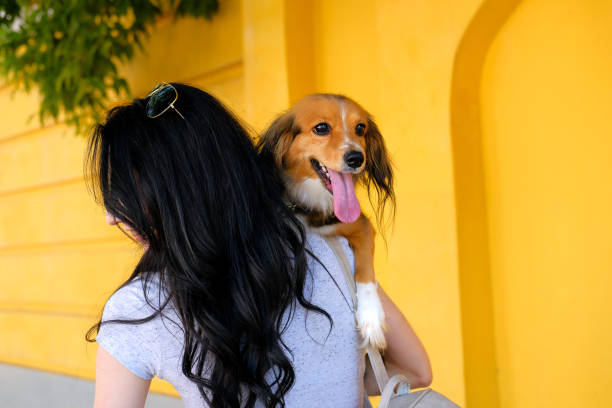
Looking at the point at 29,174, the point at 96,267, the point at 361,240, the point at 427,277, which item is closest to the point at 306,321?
the point at 361,240

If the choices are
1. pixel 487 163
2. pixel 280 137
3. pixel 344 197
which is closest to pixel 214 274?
pixel 344 197

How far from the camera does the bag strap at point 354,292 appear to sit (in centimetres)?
129

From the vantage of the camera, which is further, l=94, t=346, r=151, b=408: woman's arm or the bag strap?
the bag strap

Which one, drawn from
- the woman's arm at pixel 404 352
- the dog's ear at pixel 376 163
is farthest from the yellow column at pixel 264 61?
the woman's arm at pixel 404 352

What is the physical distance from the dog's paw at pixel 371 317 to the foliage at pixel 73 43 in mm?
2888

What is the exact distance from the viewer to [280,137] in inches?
79.6

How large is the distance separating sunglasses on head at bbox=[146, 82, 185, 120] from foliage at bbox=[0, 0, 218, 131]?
113 inches

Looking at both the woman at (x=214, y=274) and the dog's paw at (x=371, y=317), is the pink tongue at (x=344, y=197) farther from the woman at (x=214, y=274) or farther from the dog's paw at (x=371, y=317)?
the woman at (x=214, y=274)

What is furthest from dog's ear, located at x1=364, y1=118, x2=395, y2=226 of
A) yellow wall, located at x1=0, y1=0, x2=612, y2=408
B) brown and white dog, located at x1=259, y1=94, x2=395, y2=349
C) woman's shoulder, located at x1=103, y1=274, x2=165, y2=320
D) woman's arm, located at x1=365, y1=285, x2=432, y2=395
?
woman's shoulder, located at x1=103, y1=274, x2=165, y2=320

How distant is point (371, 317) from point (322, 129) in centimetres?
69

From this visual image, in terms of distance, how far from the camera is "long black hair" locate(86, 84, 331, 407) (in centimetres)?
118

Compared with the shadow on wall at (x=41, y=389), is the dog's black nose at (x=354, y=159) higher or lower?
higher

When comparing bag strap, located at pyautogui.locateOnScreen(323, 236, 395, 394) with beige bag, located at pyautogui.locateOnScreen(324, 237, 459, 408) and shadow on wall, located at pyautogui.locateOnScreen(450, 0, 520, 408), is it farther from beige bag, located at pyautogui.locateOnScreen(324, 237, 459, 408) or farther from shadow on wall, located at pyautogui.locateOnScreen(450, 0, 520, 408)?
shadow on wall, located at pyautogui.locateOnScreen(450, 0, 520, 408)

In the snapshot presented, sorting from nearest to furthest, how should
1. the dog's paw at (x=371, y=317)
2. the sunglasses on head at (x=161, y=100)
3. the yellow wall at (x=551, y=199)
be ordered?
1. the sunglasses on head at (x=161, y=100)
2. the dog's paw at (x=371, y=317)
3. the yellow wall at (x=551, y=199)
